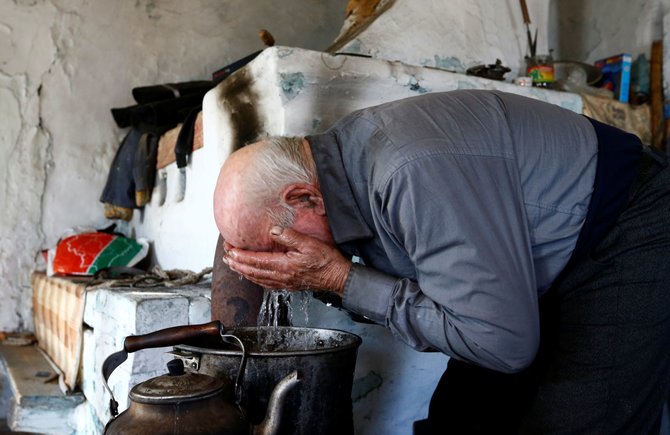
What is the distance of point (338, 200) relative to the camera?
4.26 ft

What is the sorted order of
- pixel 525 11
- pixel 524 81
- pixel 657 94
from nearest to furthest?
pixel 524 81 → pixel 525 11 → pixel 657 94

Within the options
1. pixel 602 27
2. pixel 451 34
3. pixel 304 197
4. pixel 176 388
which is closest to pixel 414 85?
pixel 451 34

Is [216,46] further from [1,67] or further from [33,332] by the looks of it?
[33,332]

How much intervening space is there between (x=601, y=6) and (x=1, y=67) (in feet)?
12.0

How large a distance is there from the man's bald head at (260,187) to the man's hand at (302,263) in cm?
3

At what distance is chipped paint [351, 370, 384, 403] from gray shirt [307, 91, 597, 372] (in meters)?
0.81

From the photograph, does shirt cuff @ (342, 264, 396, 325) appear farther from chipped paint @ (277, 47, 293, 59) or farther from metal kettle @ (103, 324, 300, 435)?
chipped paint @ (277, 47, 293, 59)

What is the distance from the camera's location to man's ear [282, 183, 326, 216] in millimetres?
1300

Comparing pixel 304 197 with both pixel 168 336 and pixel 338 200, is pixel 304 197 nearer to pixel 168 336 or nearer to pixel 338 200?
pixel 338 200

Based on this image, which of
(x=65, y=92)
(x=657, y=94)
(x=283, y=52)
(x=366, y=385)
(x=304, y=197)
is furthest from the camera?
(x=65, y=92)

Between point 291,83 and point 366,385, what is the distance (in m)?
1.04

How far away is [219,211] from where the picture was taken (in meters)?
1.36

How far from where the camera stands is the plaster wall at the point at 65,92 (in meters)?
3.62

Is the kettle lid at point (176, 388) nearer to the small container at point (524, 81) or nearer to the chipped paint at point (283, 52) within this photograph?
the chipped paint at point (283, 52)
